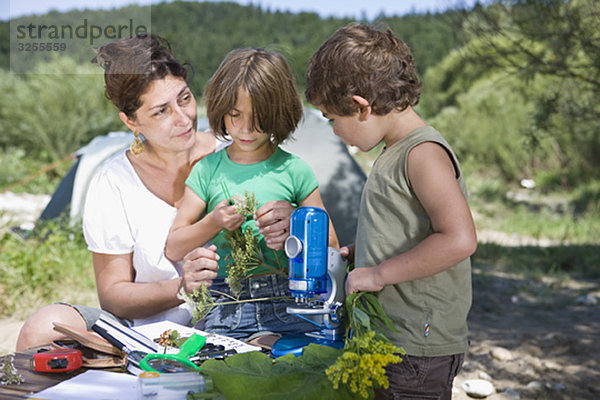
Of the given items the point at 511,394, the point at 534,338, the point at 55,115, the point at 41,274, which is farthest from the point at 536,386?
the point at 55,115

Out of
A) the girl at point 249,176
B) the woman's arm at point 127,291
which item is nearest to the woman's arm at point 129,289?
the woman's arm at point 127,291

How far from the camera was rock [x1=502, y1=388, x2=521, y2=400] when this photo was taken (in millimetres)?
3170

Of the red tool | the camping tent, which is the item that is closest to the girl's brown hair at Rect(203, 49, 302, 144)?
the red tool

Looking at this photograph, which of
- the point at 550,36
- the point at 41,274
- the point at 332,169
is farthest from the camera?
the point at 332,169

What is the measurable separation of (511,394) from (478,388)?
0.57 ft

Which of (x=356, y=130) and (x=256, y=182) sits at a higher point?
(x=356, y=130)

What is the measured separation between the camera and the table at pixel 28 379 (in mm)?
1568

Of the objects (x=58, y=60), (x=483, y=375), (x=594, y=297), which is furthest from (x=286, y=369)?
(x=58, y=60)

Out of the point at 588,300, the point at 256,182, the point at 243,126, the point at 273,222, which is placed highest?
the point at 243,126

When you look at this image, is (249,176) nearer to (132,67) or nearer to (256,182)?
(256,182)

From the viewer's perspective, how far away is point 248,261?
6.95ft

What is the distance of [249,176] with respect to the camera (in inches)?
88.2

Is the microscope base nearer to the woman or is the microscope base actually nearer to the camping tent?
the woman

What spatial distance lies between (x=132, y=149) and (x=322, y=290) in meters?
1.21
